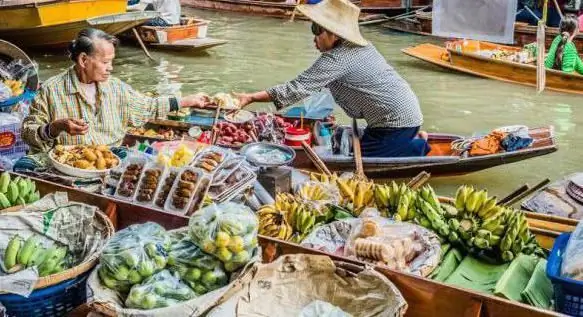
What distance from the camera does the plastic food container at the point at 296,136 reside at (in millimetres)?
6121

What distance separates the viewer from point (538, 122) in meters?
9.10

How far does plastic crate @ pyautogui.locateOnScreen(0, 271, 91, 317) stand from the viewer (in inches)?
95.7

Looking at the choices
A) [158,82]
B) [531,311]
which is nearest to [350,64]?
[531,311]

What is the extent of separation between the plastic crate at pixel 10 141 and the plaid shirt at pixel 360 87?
2113 mm

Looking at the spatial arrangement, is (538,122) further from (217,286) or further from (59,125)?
(217,286)

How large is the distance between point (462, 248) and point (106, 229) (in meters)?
1.62

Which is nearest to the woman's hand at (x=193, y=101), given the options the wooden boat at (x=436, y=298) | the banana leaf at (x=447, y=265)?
the wooden boat at (x=436, y=298)

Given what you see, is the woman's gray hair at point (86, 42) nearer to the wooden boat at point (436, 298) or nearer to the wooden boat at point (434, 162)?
the wooden boat at point (436, 298)

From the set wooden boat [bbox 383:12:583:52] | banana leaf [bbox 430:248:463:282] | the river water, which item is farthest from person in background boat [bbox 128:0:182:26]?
banana leaf [bbox 430:248:463:282]

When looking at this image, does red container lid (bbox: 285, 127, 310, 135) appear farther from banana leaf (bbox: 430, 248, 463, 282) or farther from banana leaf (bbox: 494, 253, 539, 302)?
banana leaf (bbox: 494, 253, 539, 302)

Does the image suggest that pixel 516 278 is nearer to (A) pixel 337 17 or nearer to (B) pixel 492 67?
(A) pixel 337 17

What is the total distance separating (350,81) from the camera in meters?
4.93

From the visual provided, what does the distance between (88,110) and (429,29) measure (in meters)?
11.2

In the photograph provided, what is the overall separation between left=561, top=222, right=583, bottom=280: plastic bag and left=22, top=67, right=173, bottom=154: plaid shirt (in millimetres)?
2575
